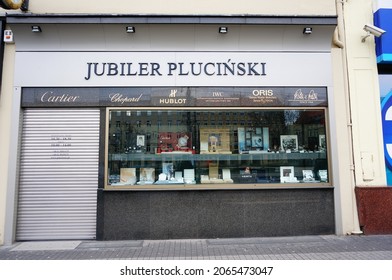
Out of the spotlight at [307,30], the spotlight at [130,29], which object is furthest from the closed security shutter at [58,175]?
the spotlight at [307,30]

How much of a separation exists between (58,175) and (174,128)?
111 inches

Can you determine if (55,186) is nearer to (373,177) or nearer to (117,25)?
(117,25)

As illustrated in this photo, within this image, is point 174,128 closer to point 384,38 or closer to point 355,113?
point 355,113

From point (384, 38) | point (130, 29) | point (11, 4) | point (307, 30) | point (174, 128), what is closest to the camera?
point (11, 4)

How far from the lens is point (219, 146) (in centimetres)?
748

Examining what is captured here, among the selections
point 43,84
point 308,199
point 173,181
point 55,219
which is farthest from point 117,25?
point 308,199

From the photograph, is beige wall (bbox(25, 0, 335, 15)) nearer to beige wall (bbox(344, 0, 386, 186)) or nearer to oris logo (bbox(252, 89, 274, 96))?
beige wall (bbox(344, 0, 386, 186))

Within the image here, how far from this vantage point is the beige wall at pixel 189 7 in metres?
7.16

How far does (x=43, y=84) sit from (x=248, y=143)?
499cm

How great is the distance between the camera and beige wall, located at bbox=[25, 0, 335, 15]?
716cm

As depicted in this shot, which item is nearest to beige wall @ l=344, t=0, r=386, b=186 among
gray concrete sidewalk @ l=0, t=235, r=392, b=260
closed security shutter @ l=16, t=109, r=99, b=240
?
gray concrete sidewalk @ l=0, t=235, r=392, b=260

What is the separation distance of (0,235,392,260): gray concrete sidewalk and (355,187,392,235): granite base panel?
20 cm

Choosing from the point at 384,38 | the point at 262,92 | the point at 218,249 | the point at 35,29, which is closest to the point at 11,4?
the point at 35,29

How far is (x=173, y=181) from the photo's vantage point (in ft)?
23.6
